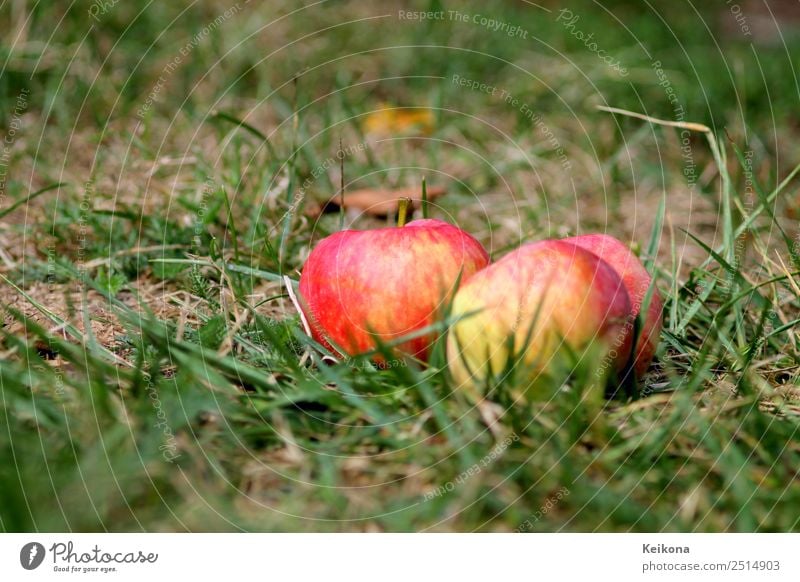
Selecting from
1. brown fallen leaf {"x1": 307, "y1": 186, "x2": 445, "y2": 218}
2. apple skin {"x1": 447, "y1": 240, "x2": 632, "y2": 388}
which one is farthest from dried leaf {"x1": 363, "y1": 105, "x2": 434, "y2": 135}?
apple skin {"x1": 447, "y1": 240, "x2": 632, "y2": 388}

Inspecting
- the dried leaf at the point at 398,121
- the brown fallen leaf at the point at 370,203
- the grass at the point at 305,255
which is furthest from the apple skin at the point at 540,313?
the dried leaf at the point at 398,121

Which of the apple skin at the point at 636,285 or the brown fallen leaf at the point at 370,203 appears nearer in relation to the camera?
the apple skin at the point at 636,285

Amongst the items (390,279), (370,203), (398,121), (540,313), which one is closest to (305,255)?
(370,203)

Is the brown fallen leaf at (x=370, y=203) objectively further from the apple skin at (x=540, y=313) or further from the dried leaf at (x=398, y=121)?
the apple skin at (x=540, y=313)

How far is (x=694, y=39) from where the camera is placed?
5.09 meters

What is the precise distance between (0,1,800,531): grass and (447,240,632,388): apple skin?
78 mm

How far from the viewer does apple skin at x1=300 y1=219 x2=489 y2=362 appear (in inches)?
64.5

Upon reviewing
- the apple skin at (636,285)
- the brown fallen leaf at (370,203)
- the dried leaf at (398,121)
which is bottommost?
the apple skin at (636,285)

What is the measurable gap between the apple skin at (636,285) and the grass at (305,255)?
9 cm

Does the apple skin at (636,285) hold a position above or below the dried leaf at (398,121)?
below

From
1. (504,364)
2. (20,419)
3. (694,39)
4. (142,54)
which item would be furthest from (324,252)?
(694,39)

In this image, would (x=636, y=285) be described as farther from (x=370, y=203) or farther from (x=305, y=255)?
(x=370, y=203)

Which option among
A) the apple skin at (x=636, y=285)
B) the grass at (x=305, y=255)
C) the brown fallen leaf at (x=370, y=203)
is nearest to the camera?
the grass at (x=305, y=255)

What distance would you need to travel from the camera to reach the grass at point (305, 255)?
4.46 feet
